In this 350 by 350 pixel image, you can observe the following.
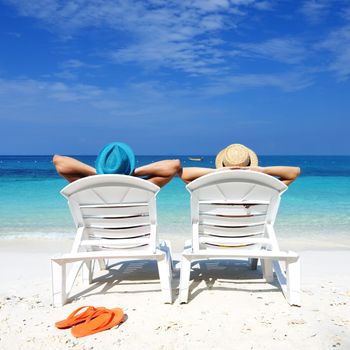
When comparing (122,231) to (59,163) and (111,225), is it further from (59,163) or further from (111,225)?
(59,163)

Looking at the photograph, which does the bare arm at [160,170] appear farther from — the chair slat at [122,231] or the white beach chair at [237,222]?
the chair slat at [122,231]

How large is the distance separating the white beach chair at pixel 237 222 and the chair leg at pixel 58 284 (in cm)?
105

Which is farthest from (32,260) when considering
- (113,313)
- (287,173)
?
(287,173)

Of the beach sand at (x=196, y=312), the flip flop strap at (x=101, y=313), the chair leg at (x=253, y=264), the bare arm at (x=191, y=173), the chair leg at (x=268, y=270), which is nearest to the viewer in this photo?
the beach sand at (x=196, y=312)

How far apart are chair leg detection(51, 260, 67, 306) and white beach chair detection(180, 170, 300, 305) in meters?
1.05

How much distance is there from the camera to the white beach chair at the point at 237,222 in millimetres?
3747

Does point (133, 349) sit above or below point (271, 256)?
below

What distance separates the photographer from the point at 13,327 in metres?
3.33

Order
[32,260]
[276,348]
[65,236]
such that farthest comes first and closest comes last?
[65,236]
[32,260]
[276,348]

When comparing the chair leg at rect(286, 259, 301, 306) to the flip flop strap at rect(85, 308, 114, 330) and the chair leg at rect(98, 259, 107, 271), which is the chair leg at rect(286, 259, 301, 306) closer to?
the flip flop strap at rect(85, 308, 114, 330)

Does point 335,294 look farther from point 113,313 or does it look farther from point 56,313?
point 56,313

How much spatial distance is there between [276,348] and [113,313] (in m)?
1.31

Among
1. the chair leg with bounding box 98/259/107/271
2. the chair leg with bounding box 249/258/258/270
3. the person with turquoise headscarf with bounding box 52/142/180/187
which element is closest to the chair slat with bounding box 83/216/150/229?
the person with turquoise headscarf with bounding box 52/142/180/187

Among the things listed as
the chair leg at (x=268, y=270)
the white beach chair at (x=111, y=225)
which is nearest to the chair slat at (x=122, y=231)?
the white beach chair at (x=111, y=225)
